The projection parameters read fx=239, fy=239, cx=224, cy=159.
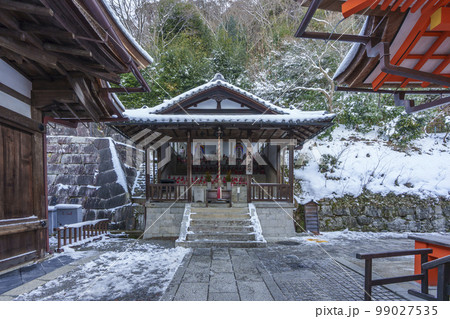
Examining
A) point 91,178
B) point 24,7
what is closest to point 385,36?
A: point 24,7

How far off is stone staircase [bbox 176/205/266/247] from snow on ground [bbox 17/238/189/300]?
0.75 m

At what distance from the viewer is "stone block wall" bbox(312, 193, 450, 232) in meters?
11.0

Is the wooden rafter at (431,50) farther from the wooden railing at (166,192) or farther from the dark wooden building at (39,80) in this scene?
Result: the wooden railing at (166,192)

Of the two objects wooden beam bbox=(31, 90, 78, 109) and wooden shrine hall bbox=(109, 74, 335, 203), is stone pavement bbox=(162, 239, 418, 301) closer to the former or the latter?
wooden shrine hall bbox=(109, 74, 335, 203)

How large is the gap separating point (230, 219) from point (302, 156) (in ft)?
26.2

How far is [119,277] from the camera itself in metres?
4.71

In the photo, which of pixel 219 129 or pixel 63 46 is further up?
pixel 63 46

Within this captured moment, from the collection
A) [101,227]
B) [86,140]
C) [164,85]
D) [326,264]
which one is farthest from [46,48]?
[164,85]

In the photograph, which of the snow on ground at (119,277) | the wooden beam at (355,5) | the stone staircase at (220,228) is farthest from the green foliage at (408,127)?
the wooden beam at (355,5)

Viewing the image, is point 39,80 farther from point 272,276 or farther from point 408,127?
point 408,127

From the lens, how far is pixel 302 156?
14859 mm

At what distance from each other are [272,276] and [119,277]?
3.05 metres

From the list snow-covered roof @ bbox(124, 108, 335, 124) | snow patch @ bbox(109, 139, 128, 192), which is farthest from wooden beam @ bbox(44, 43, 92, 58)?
snow patch @ bbox(109, 139, 128, 192)

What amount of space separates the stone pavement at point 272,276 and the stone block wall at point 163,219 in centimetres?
283
